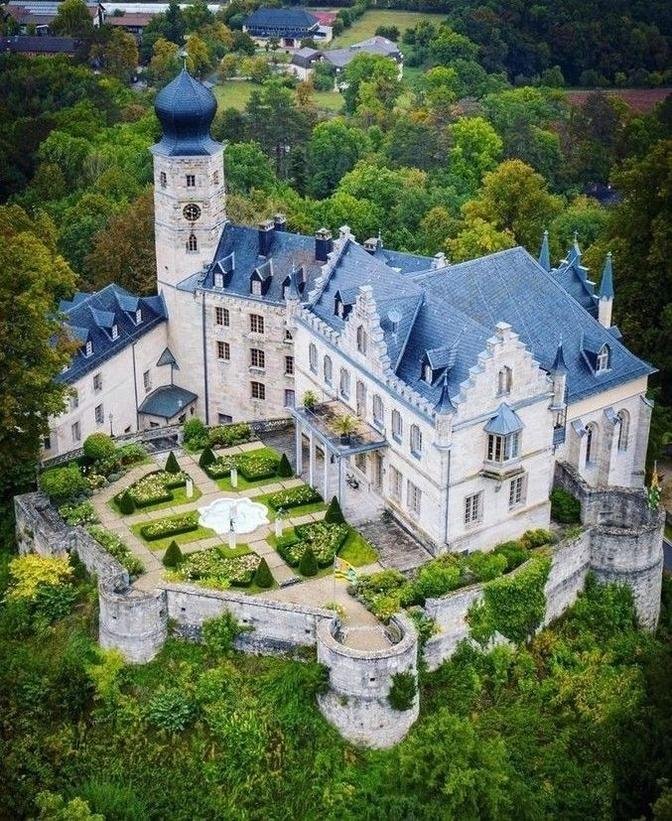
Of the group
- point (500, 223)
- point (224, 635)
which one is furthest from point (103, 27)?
point (224, 635)

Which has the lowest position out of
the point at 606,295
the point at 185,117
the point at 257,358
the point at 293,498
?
the point at 293,498

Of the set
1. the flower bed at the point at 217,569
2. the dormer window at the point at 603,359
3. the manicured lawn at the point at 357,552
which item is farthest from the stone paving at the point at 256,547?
the dormer window at the point at 603,359

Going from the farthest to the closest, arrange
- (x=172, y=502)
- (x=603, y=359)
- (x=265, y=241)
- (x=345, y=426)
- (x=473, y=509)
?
(x=265, y=241)
(x=603, y=359)
(x=172, y=502)
(x=345, y=426)
(x=473, y=509)

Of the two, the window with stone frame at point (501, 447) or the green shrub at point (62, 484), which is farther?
the green shrub at point (62, 484)

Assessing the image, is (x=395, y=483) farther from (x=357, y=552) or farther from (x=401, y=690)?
(x=401, y=690)

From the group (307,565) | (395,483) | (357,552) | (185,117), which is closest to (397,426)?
(395,483)

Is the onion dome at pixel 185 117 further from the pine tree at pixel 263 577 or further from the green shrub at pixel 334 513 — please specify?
the pine tree at pixel 263 577
